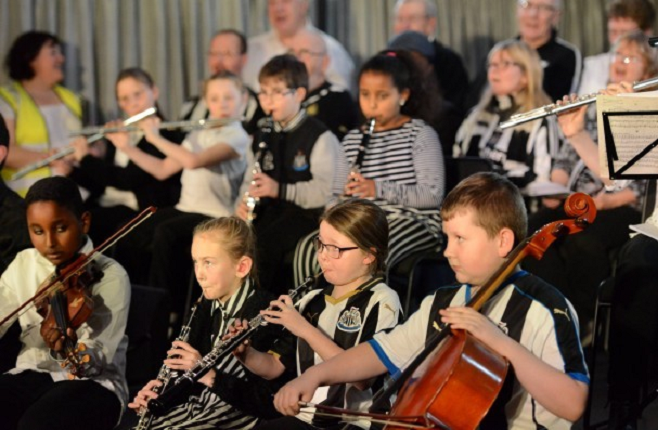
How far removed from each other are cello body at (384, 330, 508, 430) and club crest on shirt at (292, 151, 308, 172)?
8.10 feet

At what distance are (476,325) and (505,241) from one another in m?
0.33

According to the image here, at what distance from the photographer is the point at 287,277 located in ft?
14.7

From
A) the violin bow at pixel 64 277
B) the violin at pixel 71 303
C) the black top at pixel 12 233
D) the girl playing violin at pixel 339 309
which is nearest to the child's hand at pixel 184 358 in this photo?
the girl playing violin at pixel 339 309

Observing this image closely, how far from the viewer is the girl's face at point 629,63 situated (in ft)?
14.7

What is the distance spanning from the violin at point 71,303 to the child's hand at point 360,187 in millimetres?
1196

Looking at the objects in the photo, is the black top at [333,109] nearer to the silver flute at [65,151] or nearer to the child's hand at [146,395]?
the silver flute at [65,151]

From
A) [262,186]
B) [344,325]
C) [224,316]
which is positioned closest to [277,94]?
[262,186]

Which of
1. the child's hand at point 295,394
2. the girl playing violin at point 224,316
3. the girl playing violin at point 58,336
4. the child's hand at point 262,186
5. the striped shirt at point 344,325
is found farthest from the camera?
the child's hand at point 262,186

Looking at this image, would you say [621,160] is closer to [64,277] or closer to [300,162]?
[64,277]

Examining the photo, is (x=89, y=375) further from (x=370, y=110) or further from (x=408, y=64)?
(x=408, y=64)

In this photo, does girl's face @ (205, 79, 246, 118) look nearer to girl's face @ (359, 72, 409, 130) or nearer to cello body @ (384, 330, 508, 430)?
girl's face @ (359, 72, 409, 130)

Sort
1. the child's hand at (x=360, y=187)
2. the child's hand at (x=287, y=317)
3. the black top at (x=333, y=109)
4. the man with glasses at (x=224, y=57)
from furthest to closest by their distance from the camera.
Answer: the man with glasses at (x=224, y=57), the black top at (x=333, y=109), the child's hand at (x=360, y=187), the child's hand at (x=287, y=317)

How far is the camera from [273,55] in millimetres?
6027

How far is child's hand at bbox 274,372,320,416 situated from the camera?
2.51m
